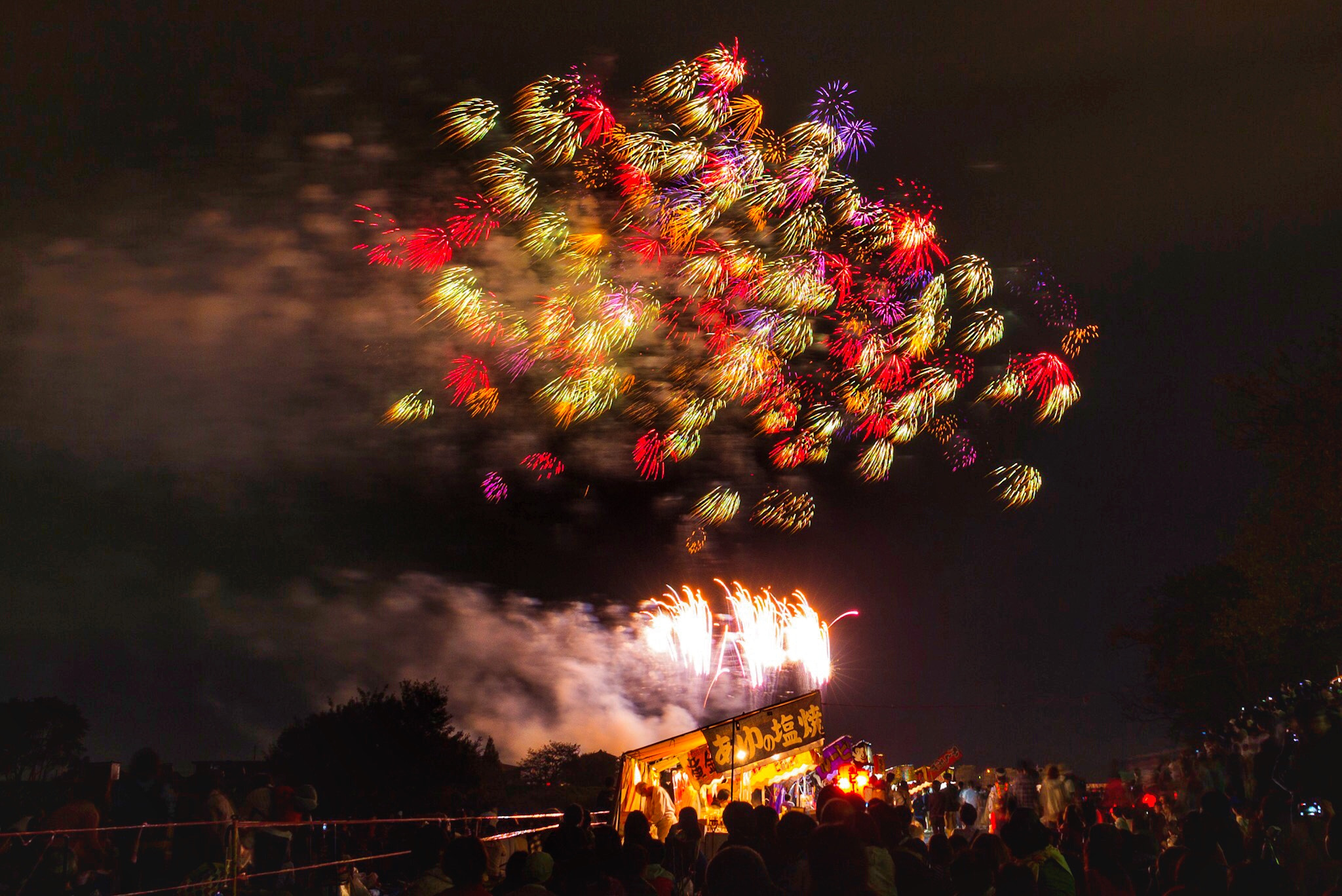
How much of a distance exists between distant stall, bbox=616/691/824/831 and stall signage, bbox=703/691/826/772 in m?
0.01

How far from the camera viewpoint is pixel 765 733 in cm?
1867

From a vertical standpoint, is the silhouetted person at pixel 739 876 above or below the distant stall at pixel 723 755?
below

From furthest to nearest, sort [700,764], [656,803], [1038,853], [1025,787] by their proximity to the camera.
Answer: [1025,787], [700,764], [656,803], [1038,853]

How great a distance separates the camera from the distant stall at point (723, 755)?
17.3 metres

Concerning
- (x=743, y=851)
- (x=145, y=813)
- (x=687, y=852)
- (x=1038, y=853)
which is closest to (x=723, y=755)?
(x=687, y=852)

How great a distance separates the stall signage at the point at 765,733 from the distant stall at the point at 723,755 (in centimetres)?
1

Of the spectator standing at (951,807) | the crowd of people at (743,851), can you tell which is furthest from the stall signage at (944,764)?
the crowd of people at (743,851)

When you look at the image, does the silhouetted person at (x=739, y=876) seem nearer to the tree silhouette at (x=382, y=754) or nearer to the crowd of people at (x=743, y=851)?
the crowd of people at (x=743, y=851)

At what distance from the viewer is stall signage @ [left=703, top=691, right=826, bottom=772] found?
17.9m

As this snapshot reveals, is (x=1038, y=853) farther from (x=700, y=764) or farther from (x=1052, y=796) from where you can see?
(x=700, y=764)

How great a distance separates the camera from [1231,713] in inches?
1281

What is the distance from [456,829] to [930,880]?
29.0 feet

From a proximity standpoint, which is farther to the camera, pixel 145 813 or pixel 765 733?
pixel 765 733

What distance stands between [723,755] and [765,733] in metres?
1.08
